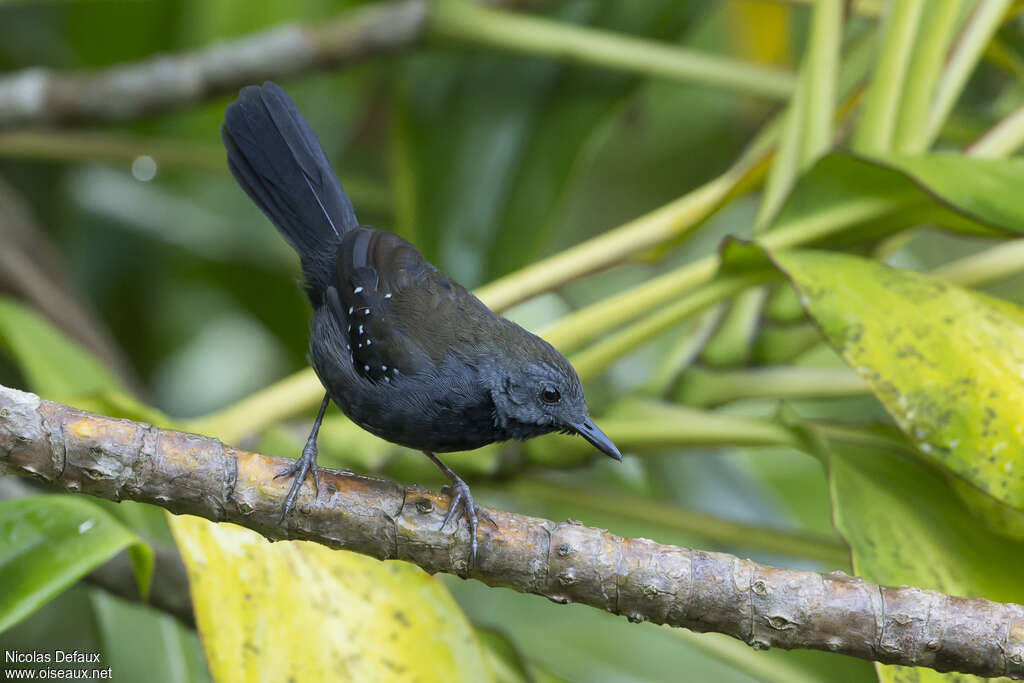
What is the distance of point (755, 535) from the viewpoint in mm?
2129

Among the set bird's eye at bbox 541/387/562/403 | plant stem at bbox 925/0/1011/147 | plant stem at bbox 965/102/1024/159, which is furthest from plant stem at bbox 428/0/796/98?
bird's eye at bbox 541/387/562/403

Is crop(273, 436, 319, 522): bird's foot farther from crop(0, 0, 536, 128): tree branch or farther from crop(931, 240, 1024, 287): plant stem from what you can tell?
crop(0, 0, 536, 128): tree branch

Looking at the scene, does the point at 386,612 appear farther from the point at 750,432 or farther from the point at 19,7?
the point at 19,7

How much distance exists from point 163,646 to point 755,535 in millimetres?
1341

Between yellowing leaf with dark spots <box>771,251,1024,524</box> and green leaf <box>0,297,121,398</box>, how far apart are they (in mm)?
1591

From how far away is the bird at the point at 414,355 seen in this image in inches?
65.1

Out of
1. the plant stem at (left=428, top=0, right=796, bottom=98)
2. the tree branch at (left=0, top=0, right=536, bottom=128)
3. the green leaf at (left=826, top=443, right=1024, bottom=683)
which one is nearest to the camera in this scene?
the green leaf at (left=826, top=443, right=1024, bottom=683)

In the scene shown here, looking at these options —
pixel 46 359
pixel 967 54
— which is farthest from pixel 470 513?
pixel 967 54


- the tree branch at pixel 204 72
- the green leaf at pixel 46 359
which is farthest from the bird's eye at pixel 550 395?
the tree branch at pixel 204 72

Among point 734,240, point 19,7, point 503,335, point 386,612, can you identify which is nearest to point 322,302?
point 503,335

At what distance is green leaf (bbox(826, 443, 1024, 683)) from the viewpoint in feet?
4.93

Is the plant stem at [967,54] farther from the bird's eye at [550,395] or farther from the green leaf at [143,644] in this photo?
the green leaf at [143,644]

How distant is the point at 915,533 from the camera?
1609mm

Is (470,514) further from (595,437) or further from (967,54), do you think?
(967,54)
